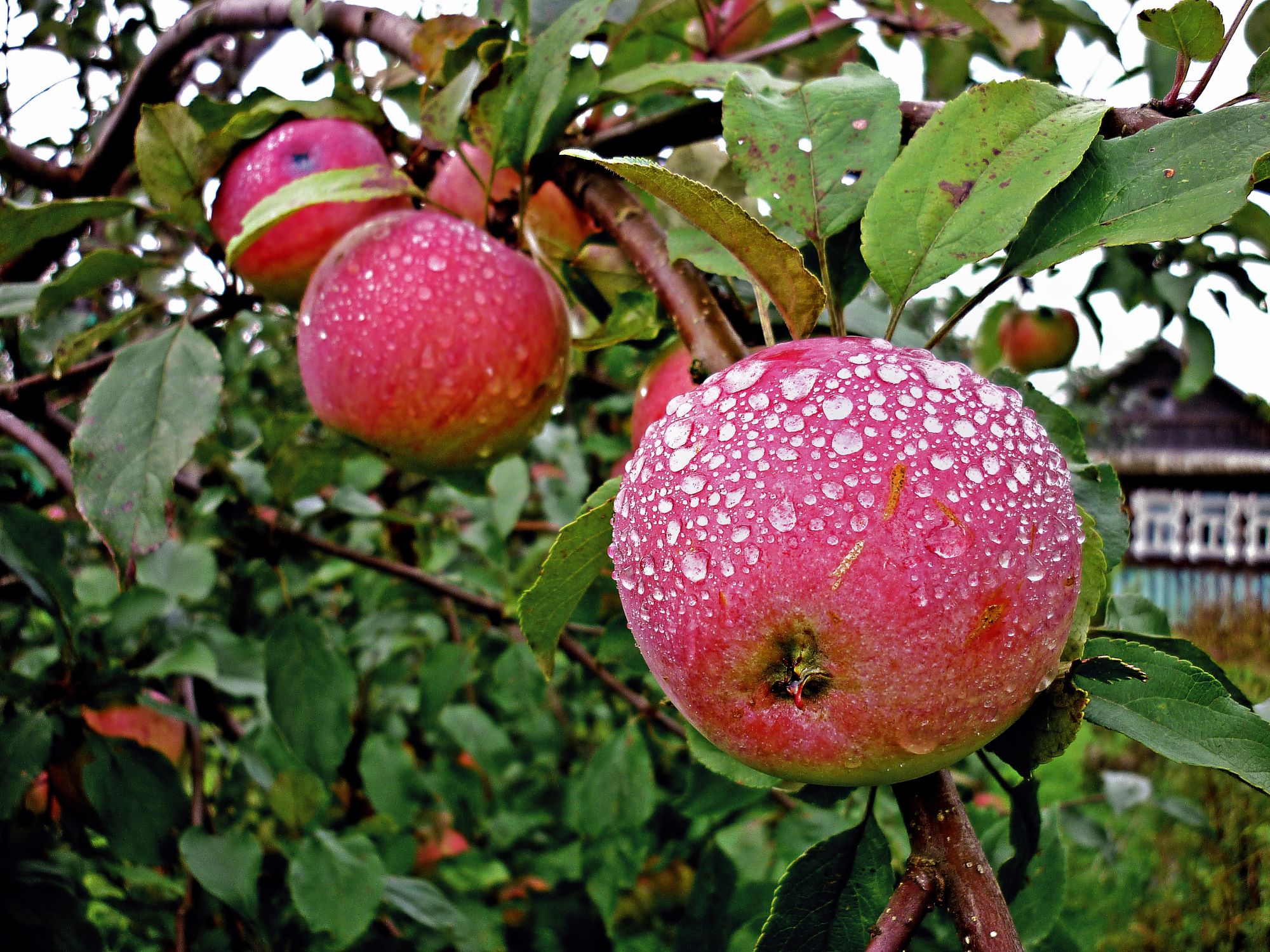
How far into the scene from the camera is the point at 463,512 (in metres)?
1.62

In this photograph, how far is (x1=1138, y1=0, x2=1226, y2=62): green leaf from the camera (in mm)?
431

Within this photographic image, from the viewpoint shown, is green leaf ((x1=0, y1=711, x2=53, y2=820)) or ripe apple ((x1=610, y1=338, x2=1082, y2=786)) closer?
ripe apple ((x1=610, y1=338, x2=1082, y2=786))

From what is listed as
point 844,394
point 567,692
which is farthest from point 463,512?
point 844,394

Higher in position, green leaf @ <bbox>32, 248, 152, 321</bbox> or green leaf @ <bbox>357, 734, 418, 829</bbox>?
green leaf @ <bbox>32, 248, 152, 321</bbox>

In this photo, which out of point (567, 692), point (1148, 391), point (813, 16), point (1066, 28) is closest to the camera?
point (813, 16)

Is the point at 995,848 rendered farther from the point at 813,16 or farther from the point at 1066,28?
the point at 1066,28

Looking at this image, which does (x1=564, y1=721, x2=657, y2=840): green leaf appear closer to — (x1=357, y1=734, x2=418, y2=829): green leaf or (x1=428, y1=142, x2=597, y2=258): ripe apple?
(x1=357, y1=734, x2=418, y2=829): green leaf

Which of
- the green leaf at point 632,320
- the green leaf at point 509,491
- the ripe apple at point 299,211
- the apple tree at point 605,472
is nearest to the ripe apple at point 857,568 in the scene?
the apple tree at point 605,472

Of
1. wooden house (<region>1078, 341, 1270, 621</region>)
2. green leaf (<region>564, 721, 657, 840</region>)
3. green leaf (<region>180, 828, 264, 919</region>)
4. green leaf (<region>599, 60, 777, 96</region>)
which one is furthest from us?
wooden house (<region>1078, 341, 1270, 621</region>)

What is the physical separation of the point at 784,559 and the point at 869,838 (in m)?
0.21

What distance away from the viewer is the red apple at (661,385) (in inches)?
24.1

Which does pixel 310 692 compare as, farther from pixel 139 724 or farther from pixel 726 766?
pixel 726 766

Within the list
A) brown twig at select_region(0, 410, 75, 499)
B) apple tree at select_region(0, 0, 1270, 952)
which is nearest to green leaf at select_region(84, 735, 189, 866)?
apple tree at select_region(0, 0, 1270, 952)

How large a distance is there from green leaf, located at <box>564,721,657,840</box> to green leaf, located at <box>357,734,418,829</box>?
323 millimetres
